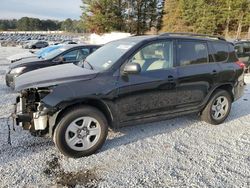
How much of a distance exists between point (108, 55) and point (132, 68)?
0.73 metres

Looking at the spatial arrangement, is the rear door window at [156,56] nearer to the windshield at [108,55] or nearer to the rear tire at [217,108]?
the windshield at [108,55]

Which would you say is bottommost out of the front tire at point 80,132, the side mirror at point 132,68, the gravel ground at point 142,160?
the gravel ground at point 142,160

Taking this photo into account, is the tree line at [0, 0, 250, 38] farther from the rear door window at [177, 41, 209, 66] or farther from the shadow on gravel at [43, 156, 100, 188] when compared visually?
the shadow on gravel at [43, 156, 100, 188]

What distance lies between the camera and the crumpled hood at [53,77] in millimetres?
3719

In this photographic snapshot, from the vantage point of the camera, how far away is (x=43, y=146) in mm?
4148

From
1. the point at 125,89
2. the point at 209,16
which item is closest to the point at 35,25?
the point at 209,16

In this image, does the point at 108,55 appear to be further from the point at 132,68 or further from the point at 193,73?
the point at 193,73

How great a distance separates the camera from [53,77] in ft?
12.7

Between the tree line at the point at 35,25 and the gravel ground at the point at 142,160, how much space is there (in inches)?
4605

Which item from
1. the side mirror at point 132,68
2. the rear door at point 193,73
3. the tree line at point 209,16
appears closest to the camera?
the side mirror at point 132,68

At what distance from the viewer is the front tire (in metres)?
3.66

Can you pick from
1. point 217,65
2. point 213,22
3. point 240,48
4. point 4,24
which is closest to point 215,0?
point 213,22

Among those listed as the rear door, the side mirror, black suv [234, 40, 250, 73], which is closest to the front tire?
the side mirror

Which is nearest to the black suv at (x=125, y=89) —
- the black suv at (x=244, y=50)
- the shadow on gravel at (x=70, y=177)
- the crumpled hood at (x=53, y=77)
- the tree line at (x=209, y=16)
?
the crumpled hood at (x=53, y=77)
